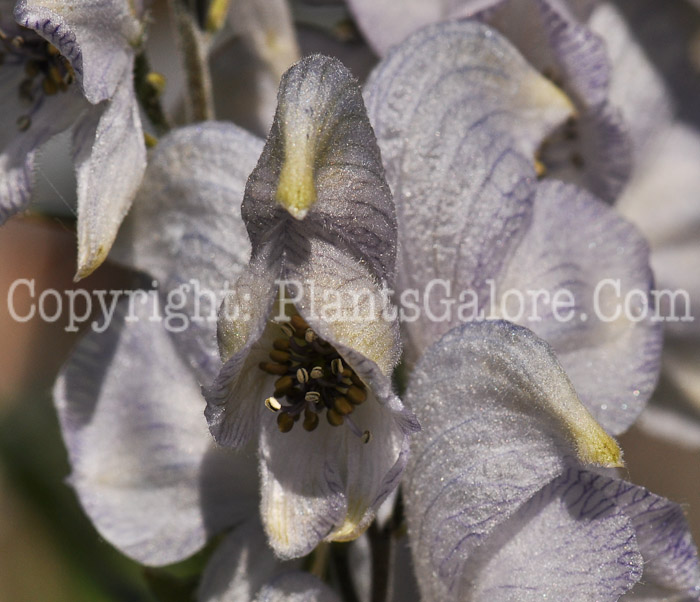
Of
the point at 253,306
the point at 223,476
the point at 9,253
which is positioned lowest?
the point at 9,253

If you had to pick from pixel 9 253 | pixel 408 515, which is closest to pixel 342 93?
pixel 408 515

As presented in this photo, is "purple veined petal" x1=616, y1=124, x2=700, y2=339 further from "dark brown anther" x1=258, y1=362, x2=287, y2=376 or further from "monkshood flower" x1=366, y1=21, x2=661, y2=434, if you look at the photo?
"dark brown anther" x1=258, y1=362, x2=287, y2=376

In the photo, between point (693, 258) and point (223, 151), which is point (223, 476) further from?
point (693, 258)

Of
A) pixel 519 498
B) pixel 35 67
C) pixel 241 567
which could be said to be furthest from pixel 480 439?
pixel 35 67

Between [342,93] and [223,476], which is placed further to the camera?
[223,476]

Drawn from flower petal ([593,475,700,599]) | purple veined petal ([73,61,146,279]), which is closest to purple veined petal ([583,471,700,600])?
flower petal ([593,475,700,599])

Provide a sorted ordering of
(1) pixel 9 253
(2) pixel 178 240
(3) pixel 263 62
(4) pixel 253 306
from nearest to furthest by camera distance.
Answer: (4) pixel 253 306 → (2) pixel 178 240 → (3) pixel 263 62 → (1) pixel 9 253

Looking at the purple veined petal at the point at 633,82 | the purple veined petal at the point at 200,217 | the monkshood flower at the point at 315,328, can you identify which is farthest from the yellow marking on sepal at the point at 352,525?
the purple veined petal at the point at 633,82
